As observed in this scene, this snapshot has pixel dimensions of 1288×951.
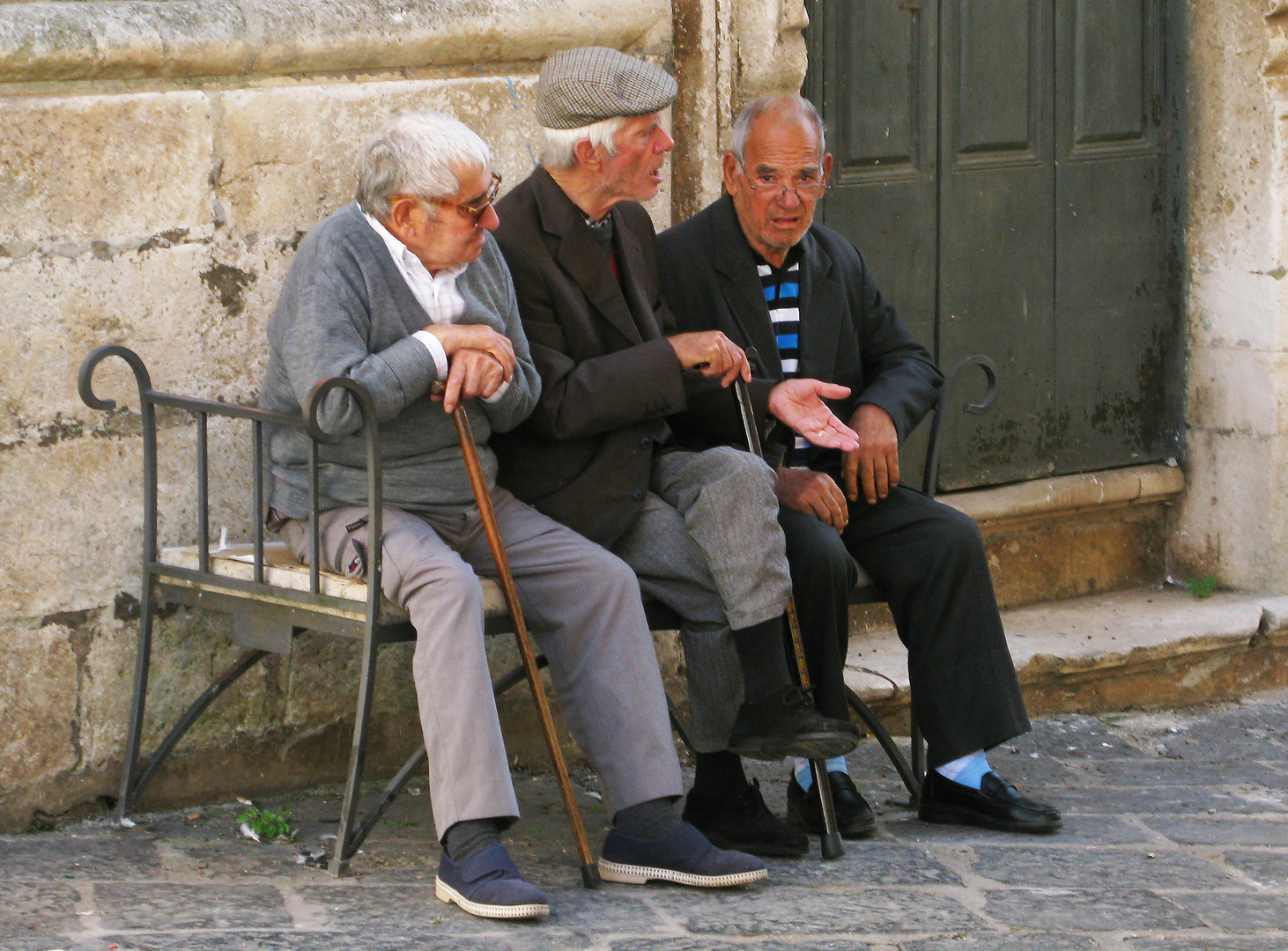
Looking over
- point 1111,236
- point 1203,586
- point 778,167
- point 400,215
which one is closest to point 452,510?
point 400,215

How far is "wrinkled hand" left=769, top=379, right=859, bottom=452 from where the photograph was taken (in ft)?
12.2

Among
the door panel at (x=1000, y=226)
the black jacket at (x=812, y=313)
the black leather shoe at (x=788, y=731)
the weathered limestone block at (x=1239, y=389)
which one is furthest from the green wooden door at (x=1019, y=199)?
the black leather shoe at (x=788, y=731)

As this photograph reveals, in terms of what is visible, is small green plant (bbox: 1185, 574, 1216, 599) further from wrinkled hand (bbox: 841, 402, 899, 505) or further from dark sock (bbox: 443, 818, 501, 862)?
dark sock (bbox: 443, 818, 501, 862)

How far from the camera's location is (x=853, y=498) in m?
4.04

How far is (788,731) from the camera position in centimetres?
350

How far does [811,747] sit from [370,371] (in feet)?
3.67

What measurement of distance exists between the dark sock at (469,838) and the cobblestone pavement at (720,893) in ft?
0.36

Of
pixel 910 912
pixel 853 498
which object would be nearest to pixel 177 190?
pixel 853 498

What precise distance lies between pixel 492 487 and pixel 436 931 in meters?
0.94

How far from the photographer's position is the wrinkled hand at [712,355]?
145 inches

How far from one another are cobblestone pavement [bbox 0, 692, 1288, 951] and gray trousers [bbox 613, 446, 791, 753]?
0.40 m

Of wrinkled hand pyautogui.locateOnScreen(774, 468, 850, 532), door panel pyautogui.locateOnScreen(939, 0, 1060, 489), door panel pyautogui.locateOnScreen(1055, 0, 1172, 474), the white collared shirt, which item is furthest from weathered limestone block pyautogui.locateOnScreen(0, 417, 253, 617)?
door panel pyautogui.locateOnScreen(1055, 0, 1172, 474)

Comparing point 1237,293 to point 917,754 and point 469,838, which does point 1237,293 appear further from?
point 469,838

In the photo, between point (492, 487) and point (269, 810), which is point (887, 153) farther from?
point (269, 810)
